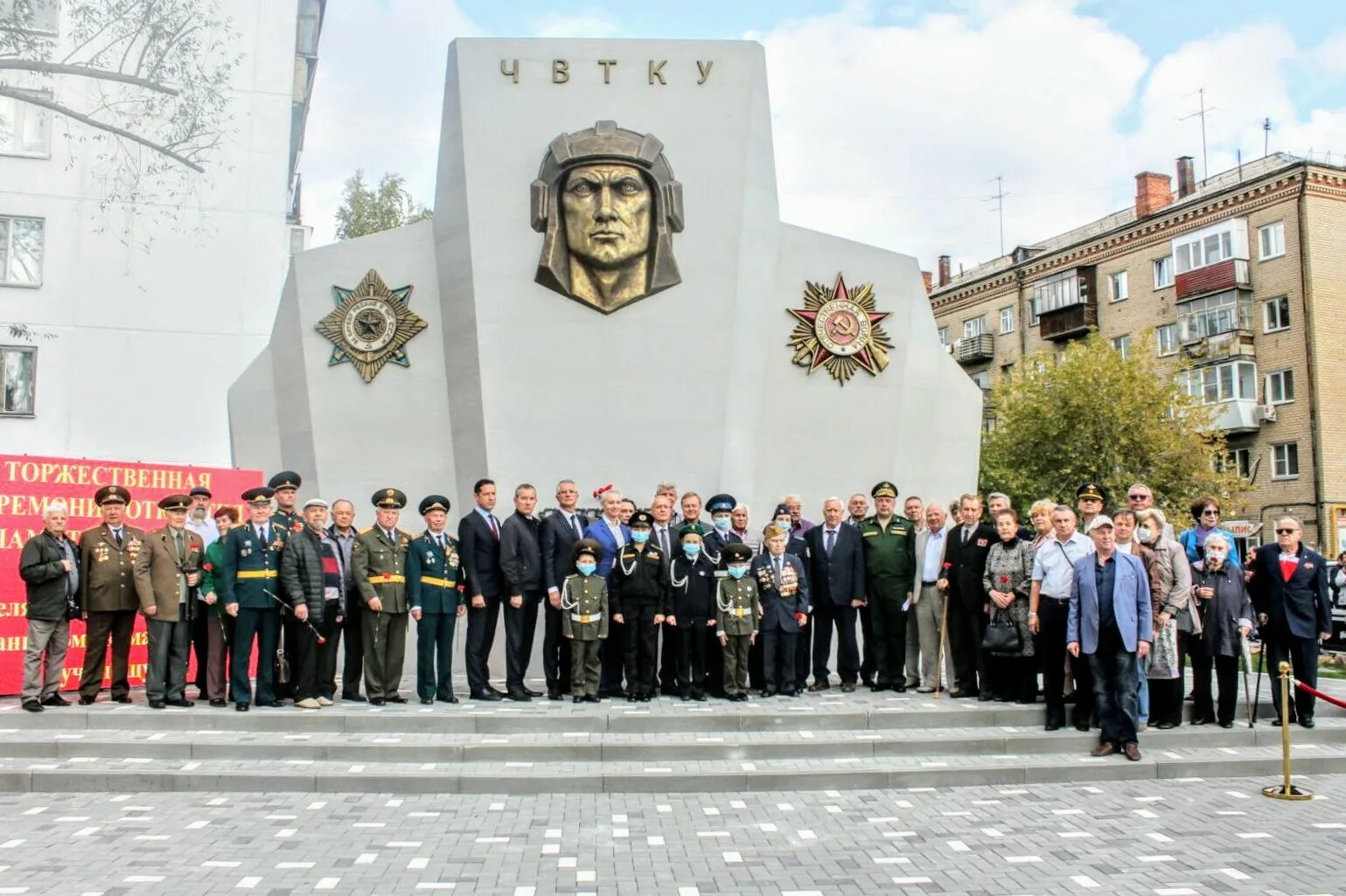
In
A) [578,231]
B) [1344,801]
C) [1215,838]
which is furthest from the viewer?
[578,231]

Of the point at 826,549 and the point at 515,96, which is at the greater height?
the point at 515,96

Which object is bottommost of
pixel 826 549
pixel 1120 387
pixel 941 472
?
pixel 826 549

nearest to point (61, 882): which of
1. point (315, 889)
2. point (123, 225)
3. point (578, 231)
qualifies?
point (315, 889)

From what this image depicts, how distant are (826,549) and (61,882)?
6.24 metres

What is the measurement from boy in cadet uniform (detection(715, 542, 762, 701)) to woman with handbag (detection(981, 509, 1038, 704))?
1.81 m

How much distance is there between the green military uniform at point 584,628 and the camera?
27.6 ft

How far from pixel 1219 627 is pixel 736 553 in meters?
3.60

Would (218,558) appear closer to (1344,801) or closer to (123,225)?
(1344,801)

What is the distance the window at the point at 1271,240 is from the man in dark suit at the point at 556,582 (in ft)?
86.4

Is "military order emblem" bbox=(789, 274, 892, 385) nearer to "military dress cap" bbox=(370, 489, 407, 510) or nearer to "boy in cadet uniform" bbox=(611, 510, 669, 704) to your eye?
"boy in cadet uniform" bbox=(611, 510, 669, 704)

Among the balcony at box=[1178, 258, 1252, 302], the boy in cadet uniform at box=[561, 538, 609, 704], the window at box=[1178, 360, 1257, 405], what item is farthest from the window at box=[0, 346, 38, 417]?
the balcony at box=[1178, 258, 1252, 302]

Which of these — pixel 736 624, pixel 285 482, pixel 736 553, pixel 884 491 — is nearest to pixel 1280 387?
pixel 884 491

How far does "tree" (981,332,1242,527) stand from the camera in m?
24.8

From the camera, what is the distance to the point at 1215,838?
562cm
